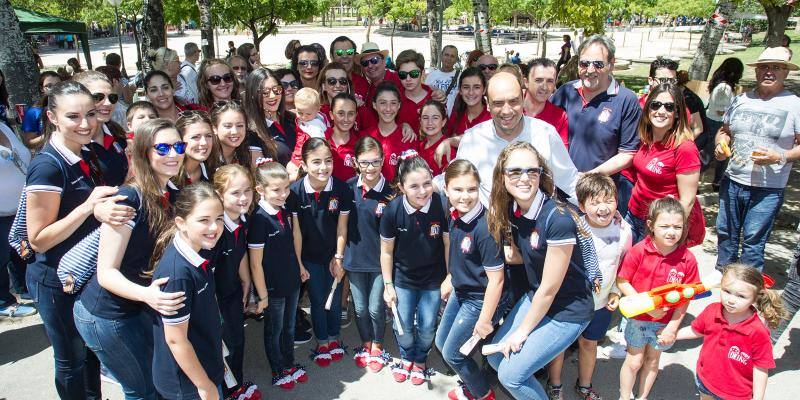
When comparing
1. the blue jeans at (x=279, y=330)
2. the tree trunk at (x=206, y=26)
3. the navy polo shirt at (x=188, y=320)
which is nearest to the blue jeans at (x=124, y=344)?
the navy polo shirt at (x=188, y=320)

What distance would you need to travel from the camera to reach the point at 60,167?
9.04 feet

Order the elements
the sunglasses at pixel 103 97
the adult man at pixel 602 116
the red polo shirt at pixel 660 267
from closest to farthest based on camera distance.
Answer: the red polo shirt at pixel 660 267, the sunglasses at pixel 103 97, the adult man at pixel 602 116

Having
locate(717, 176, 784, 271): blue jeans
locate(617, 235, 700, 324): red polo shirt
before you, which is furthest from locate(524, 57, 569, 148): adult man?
locate(717, 176, 784, 271): blue jeans

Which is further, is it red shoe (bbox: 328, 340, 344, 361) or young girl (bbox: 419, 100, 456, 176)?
young girl (bbox: 419, 100, 456, 176)

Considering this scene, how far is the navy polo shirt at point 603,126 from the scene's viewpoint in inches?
161

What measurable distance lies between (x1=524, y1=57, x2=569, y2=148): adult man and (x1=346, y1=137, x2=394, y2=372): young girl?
1.52m

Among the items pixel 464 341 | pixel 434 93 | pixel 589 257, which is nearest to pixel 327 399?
pixel 464 341

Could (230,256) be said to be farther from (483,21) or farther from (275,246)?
(483,21)

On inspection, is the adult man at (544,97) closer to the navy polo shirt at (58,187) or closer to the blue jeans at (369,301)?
the blue jeans at (369,301)

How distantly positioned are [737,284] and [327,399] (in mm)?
2813

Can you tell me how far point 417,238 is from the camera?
12.0 feet

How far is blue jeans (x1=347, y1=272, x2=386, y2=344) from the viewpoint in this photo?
399cm

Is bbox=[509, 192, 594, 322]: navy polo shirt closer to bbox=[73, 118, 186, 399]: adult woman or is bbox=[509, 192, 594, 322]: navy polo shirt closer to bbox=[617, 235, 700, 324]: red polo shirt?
bbox=[617, 235, 700, 324]: red polo shirt

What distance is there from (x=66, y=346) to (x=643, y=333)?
365 cm
